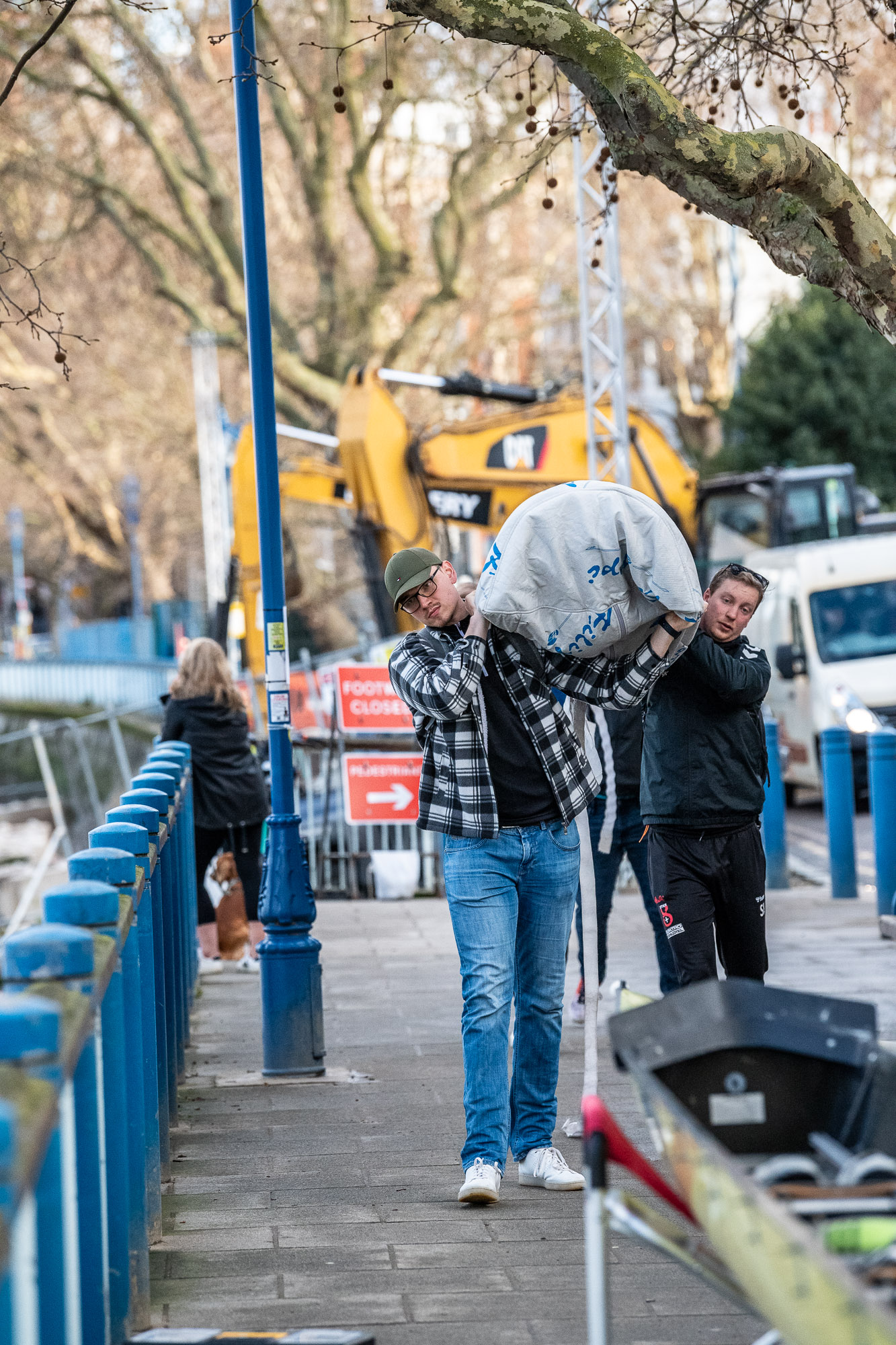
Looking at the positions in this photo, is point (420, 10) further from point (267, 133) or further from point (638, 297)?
point (638, 297)

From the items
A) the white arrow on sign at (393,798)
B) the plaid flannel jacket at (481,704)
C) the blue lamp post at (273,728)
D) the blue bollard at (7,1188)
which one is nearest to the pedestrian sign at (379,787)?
the white arrow on sign at (393,798)

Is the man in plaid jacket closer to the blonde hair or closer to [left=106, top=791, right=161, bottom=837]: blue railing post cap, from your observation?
[left=106, top=791, right=161, bottom=837]: blue railing post cap

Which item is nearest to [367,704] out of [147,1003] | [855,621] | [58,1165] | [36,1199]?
[855,621]

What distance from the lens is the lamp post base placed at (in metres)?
6.55

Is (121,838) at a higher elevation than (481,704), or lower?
lower

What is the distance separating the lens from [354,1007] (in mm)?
8070

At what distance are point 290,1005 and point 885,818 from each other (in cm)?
454

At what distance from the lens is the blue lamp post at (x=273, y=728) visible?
6.57 meters

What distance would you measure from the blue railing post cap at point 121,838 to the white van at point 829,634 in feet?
40.9

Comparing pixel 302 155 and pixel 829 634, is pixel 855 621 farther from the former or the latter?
pixel 302 155

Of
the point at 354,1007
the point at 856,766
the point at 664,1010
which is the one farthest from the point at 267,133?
the point at 664,1010

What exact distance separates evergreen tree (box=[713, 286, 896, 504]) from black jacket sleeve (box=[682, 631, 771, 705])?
25.1 meters

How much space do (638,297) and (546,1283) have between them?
111ft

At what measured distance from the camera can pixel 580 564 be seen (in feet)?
15.4
